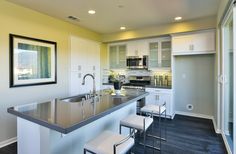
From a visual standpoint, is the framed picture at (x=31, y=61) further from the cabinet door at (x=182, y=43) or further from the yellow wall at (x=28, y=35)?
the cabinet door at (x=182, y=43)

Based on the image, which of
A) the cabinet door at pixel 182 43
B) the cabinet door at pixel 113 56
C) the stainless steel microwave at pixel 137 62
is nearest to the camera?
the cabinet door at pixel 182 43

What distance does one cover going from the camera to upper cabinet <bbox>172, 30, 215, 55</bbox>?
3797 millimetres

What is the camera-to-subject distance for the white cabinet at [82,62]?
434cm

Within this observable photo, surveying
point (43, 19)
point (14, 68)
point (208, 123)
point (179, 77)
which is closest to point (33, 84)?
point (14, 68)

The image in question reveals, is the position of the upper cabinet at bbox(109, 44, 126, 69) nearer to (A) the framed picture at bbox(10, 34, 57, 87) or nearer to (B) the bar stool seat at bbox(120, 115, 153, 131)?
(A) the framed picture at bbox(10, 34, 57, 87)

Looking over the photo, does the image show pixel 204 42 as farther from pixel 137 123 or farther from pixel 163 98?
pixel 137 123

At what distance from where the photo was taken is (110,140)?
1548 millimetres

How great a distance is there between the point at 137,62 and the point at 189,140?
273 cm

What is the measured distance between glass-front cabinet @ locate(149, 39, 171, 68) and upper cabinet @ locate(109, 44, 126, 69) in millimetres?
1015

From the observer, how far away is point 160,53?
4.70m

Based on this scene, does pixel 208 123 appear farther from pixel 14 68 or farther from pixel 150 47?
pixel 14 68

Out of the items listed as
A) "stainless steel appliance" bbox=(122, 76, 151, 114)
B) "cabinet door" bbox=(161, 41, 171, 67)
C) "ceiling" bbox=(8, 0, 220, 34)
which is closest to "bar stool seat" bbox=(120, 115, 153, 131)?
"ceiling" bbox=(8, 0, 220, 34)

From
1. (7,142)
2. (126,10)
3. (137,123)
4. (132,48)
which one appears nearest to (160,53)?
(132,48)

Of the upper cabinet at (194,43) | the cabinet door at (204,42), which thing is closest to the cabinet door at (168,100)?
the upper cabinet at (194,43)
